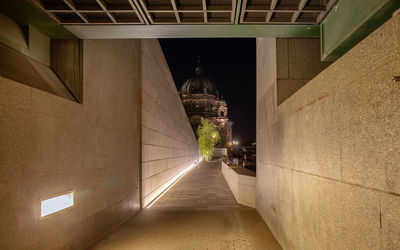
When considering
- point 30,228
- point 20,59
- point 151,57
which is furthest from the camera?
point 151,57

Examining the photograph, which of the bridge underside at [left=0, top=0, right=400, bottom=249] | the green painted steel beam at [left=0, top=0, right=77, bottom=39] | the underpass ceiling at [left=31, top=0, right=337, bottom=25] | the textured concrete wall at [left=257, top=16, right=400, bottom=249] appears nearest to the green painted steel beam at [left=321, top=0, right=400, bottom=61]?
the bridge underside at [left=0, top=0, right=400, bottom=249]

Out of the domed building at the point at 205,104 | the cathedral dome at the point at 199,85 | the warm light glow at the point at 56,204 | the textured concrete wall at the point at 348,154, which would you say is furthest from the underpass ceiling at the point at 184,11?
the cathedral dome at the point at 199,85

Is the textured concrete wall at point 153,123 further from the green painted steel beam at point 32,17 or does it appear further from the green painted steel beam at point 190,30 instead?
the green painted steel beam at point 32,17

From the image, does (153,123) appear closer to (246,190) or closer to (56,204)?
(246,190)

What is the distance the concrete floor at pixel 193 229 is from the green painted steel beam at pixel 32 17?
5.09 meters

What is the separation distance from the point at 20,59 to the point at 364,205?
20.0 ft

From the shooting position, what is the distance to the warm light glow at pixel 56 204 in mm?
4312

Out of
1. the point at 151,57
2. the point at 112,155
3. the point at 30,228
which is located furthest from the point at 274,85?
the point at 151,57

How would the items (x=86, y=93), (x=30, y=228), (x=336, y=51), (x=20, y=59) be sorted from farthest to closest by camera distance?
(x=86, y=93) → (x=336, y=51) → (x=20, y=59) → (x=30, y=228)

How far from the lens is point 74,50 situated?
19.0 ft

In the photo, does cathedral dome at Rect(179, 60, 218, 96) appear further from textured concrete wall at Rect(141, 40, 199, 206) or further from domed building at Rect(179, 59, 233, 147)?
textured concrete wall at Rect(141, 40, 199, 206)

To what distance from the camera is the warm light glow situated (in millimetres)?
4312

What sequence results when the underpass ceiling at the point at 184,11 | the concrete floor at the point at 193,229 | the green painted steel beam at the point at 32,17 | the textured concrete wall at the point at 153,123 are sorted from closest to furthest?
the green painted steel beam at the point at 32,17 → the underpass ceiling at the point at 184,11 → the concrete floor at the point at 193,229 → the textured concrete wall at the point at 153,123

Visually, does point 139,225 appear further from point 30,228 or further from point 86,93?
point 86,93
